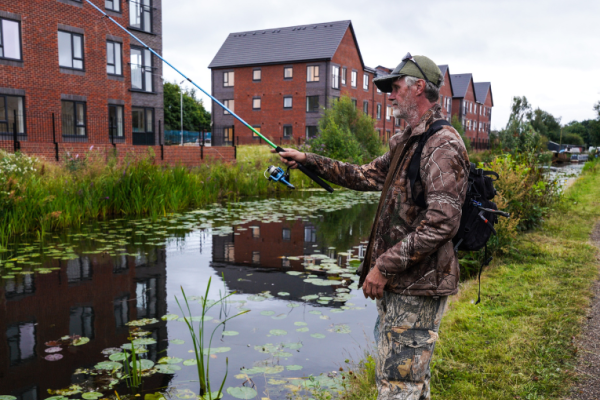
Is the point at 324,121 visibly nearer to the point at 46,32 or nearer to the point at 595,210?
the point at 46,32

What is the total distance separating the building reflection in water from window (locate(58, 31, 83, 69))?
20.4 meters

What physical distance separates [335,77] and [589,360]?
138 ft

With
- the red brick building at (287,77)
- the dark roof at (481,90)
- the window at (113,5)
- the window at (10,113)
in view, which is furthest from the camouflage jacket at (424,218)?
the dark roof at (481,90)

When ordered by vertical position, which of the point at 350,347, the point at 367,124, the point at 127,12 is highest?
the point at 127,12

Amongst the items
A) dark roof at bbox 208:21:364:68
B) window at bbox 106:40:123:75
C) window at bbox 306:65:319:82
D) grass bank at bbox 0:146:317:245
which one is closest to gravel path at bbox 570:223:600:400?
grass bank at bbox 0:146:317:245

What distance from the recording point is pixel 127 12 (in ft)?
93.9

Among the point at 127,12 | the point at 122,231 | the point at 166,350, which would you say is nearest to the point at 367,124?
the point at 127,12

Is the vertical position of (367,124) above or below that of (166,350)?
above

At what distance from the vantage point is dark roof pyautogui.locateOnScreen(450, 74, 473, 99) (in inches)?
2721

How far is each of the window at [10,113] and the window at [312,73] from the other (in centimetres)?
2589

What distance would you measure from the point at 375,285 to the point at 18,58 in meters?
25.3

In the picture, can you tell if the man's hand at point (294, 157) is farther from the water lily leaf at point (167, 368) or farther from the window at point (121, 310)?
the window at point (121, 310)

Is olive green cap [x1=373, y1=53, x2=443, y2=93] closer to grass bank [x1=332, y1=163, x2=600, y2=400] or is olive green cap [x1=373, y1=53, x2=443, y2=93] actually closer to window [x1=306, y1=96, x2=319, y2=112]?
grass bank [x1=332, y1=163, x2=600, y2=400]

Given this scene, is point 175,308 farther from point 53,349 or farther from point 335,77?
point 335,77
